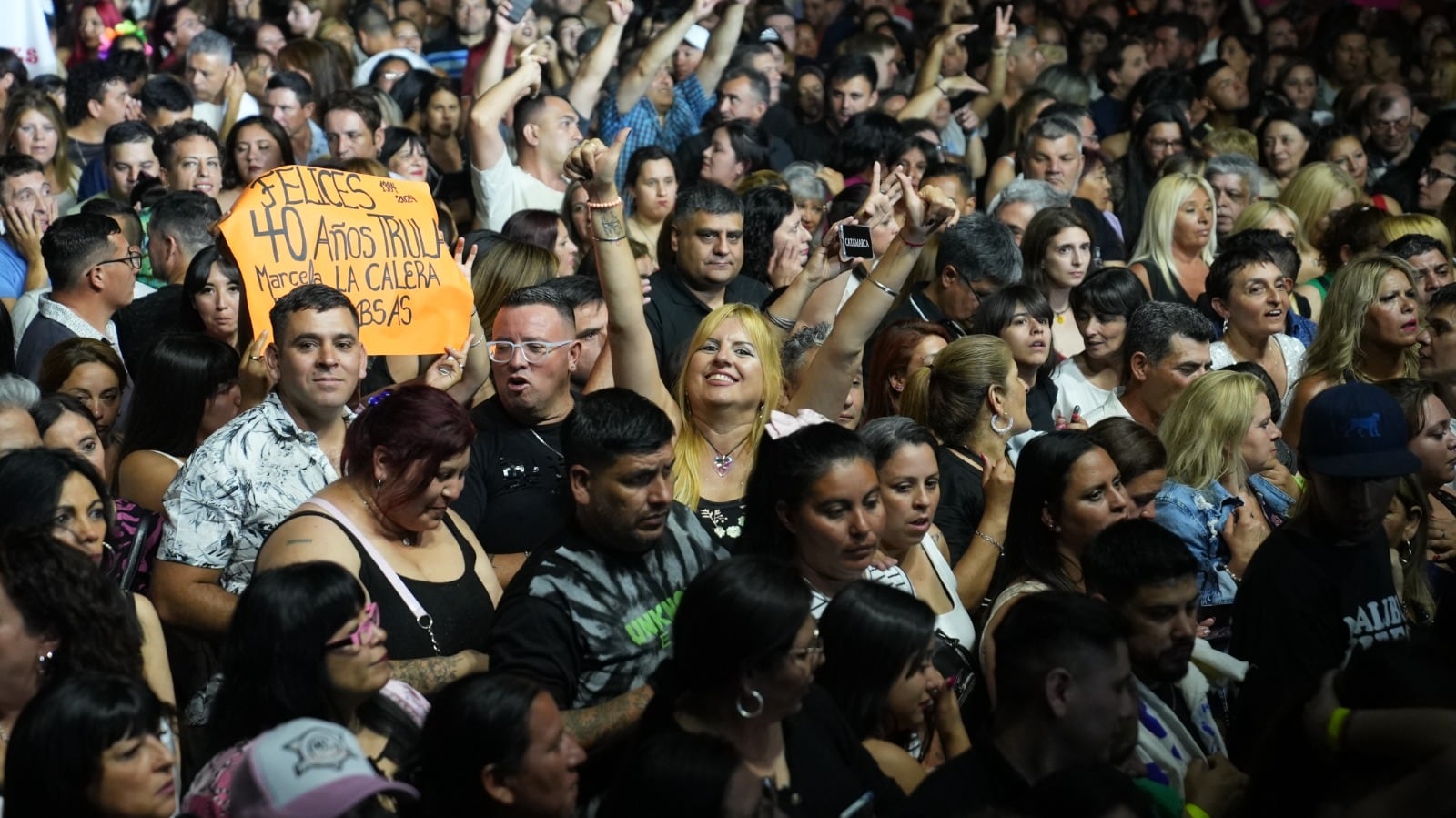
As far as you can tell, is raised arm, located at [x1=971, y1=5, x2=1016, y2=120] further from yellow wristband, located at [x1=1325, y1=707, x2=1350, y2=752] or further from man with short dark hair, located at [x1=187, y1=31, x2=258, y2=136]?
yellow wristband, located at [x1=1325, y1=707, x2=1350, y2=752]

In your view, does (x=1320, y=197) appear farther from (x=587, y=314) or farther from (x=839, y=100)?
(x=587, y=314)

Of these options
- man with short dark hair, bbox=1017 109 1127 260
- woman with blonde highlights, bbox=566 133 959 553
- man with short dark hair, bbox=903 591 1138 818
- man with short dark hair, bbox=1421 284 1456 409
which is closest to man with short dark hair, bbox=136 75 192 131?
man with short dark hair, bbox=1017 109 1127 260

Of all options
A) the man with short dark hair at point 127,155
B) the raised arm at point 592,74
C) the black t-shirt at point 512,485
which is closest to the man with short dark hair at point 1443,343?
the black t-shirt at point 512,485

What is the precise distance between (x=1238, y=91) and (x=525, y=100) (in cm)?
570

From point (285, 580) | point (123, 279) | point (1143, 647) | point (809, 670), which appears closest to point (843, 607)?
point (809, 670)

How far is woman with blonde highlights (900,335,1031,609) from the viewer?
17.7 feet

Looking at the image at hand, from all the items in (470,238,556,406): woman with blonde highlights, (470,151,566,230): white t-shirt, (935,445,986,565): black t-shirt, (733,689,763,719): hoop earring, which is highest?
(733,689,763,719): hoop earring

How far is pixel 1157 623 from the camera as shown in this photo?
425 cm

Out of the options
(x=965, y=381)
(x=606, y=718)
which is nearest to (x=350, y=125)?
(x=965, y=381)

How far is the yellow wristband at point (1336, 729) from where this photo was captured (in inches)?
126

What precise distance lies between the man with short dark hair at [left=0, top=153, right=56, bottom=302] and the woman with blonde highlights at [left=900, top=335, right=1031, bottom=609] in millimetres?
3849

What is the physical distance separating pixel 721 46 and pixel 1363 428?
7209 mm

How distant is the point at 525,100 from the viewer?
8898mm

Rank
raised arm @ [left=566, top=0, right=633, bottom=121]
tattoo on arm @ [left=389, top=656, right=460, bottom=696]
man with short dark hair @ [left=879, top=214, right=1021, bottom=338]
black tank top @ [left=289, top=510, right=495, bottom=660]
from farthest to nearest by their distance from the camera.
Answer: raised arm @ [left=566, top=0, right=633, bottom=121] → man with short dark hair @ [left=879, top=214, right=1021, bottom=338] → black tank top @ [left=289, top=510, right=495, bottom=660] → tattoo on arm @ [left=389, top=656, right=460, bottom=696]
